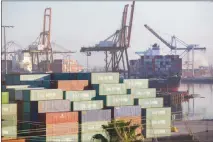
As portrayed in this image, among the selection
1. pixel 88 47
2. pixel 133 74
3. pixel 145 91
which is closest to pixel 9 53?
pixel 133 74

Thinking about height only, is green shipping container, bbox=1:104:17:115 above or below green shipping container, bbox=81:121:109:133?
above

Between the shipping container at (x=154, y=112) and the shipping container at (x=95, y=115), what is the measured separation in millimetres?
2216

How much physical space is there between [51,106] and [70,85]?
10.0 ft

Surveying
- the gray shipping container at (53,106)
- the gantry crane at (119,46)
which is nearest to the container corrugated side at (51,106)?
the gray shipping container at (53,106)

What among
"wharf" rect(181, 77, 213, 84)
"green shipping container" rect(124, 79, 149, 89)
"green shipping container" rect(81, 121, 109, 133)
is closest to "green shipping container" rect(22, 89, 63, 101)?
"green shipping container" rect(81, 121, 109, 133)

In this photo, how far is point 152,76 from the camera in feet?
173

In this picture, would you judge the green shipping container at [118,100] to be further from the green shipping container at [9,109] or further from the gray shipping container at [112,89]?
the green shipping container at [9,109]

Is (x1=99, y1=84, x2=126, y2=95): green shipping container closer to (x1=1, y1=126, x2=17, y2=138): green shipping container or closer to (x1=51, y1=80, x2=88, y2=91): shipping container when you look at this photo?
(x1=51, y1=80, x2=88, y2=91): shipping container

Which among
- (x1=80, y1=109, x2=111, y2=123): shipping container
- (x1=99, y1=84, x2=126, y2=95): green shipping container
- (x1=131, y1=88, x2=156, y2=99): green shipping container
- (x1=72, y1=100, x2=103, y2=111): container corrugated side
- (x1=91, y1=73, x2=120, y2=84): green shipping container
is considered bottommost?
(x1=80, y1=109, x2=111, y2=123): shipping container

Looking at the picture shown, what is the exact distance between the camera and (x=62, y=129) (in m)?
11.9

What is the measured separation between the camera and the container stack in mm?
14891

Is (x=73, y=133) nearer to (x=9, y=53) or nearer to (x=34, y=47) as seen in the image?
(x=34, y=47)

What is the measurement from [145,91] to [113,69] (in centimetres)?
2731

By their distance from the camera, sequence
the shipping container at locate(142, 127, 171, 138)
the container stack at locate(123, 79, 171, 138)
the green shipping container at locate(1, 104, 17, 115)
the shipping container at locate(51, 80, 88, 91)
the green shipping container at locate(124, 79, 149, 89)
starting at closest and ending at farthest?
the green shipping container at locate(1, 104, 17, 115)
the shipping container at locate(142, 127, 171, 138)
the container stack at locate(123, 79, 171, 138)
the shipping container at locate(51, 80, 88, 91)
the green shipping container at locate(124, 79, 149, 89)
